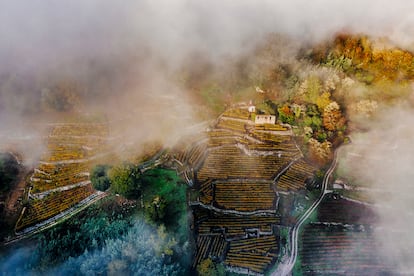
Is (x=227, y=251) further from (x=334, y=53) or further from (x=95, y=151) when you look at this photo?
(x=334, y=53)

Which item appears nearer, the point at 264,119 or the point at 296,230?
the point at 296,230

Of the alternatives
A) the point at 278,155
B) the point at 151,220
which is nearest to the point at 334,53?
the point at 278,155

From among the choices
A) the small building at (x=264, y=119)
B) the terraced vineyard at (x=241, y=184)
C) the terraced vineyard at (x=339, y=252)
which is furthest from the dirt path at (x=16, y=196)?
the terraced vineyard at (x=339, y=252)

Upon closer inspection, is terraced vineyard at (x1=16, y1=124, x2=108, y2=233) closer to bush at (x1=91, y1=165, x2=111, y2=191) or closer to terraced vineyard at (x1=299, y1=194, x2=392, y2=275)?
bush at (x1=91, y1=165, x2=111, y2=191)

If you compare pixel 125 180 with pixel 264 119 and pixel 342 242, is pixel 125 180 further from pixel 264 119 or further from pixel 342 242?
pixel 342 242

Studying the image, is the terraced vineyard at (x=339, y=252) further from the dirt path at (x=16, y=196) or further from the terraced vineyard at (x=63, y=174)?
the dirt path at (x=16, y=196)

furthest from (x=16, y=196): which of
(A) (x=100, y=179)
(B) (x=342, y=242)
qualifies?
(B) (x=342, y=242)
